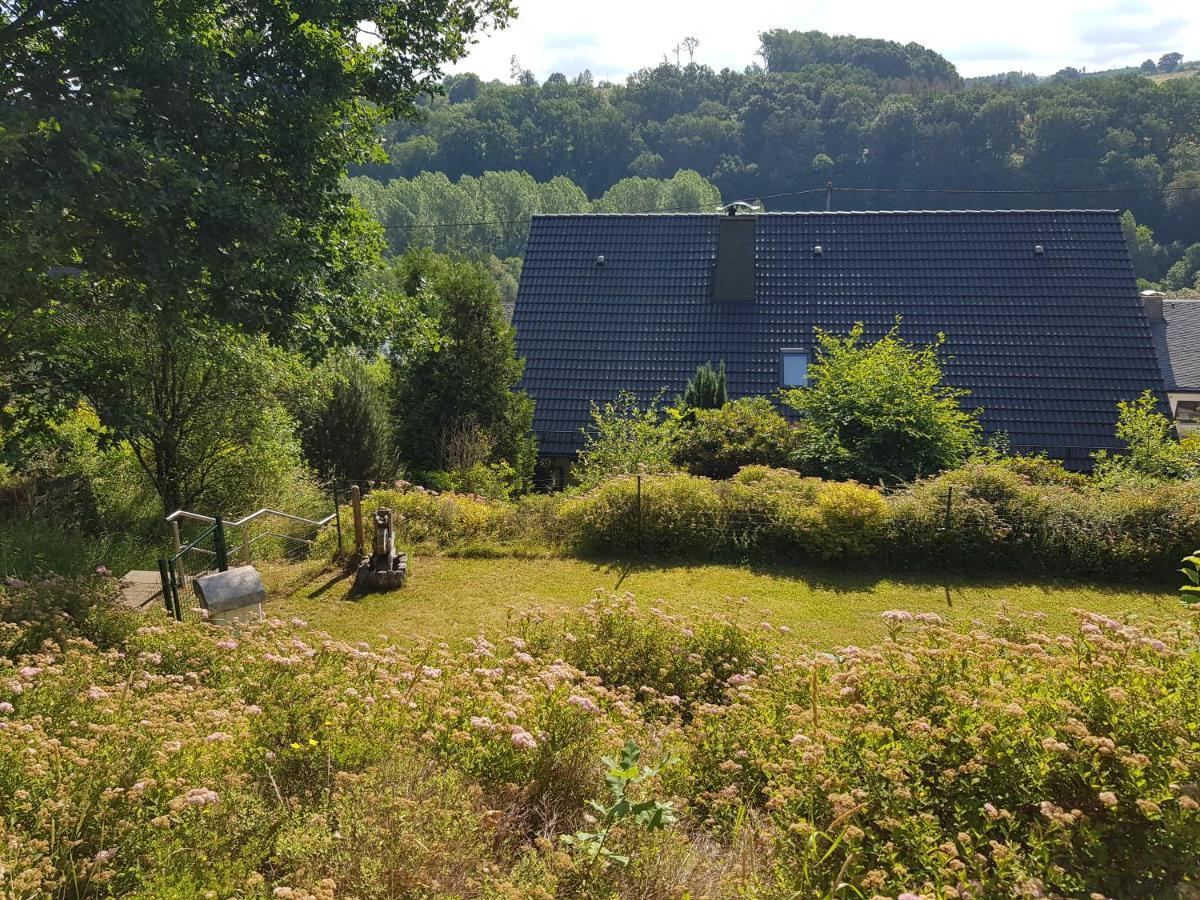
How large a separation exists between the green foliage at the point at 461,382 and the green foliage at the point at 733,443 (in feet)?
11.3

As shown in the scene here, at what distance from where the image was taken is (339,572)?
30.4ft

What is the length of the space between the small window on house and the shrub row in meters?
6.18

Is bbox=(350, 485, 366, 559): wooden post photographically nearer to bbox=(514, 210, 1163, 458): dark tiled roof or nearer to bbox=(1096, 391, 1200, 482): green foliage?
bbox=(514, 210, 1163, 458): dark tiled roof

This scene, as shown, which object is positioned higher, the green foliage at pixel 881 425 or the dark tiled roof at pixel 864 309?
the dark tiled roof at pixel 864 309

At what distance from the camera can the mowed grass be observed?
778 cm

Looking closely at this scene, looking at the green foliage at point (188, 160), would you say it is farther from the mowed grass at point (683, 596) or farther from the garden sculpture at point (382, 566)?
the mowed grass at point (683, 596)

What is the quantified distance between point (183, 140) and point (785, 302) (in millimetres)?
13105

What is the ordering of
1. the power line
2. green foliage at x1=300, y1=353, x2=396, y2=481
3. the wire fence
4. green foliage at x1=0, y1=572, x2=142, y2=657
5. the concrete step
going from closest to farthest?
green foliage at x1=0, y1=572, x2=142, y2=657 → the concrete step → the wire fence → green foliage at x1=300, y1=353, x2=396, y2=481 → the power line

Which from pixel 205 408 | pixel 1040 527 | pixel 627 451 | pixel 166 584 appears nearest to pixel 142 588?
pixel 166 584

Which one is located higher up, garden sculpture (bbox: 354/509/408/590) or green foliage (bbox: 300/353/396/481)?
green foliage (bbox: 300/353/396/481)

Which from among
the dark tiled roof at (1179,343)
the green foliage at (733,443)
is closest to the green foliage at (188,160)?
the green foliage at (733,443)

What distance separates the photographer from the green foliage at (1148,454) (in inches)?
440

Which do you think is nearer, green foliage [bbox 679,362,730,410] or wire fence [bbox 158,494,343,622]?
wire fence [bbox 158,494,343,622]

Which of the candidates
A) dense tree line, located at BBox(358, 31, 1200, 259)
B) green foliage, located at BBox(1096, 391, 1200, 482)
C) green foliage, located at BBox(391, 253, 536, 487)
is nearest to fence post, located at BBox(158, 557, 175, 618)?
green foliage, located at BBox(391, 253, 536, 487)
